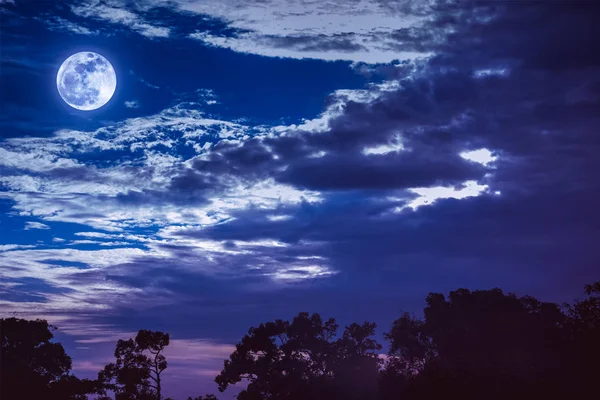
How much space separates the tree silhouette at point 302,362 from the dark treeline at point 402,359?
174 millimetres

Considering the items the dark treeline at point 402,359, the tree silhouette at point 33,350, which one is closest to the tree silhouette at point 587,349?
the dark treeline at point 402,359

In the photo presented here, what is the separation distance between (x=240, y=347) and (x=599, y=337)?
209ft

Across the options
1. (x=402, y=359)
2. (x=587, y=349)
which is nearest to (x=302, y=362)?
(x=402, y=359)

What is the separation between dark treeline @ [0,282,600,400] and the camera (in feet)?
184

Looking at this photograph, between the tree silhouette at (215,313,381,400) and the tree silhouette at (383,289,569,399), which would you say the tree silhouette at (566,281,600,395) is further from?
the tree silhouette at (215,313,381,400)

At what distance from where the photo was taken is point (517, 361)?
223 ft

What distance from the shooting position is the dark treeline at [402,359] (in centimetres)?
5609

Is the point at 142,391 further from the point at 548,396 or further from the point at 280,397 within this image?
the point at 548,396

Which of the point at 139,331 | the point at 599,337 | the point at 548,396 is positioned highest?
the point at 139,331

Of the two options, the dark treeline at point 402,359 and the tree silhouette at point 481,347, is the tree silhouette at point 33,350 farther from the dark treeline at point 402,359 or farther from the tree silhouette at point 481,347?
the tree silhouette at point 481,347

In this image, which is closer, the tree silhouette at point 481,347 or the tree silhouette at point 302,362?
the tree silhouette at point 481,347

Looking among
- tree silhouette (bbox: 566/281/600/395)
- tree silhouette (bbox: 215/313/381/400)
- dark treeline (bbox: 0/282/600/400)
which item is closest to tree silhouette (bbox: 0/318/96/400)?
dark treeline (bbox: 0/282/600/400)

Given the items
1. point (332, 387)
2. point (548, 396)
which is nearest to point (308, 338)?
point (332, 387)

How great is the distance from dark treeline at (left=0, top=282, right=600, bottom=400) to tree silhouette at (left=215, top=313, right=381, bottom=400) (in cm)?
17
